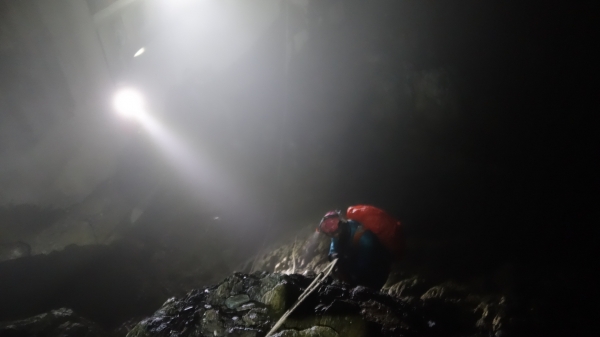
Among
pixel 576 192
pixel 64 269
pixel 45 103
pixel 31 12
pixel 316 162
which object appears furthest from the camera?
pixel 316 162

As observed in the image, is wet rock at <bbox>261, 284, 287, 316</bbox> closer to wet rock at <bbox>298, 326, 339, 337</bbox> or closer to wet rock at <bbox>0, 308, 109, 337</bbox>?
wet rock at <bbox>298, 326, 339, 337</bbox>

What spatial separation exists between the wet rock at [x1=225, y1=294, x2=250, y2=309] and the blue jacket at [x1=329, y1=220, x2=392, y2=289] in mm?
993

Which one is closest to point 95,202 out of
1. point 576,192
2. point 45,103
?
point 45,103

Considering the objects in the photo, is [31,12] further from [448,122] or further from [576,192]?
[576,192]

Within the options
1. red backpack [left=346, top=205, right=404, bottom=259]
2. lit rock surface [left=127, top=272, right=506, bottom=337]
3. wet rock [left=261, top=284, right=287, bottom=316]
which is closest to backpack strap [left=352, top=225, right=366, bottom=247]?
red backpack [left=346, top=205, right=404, bottom=259]

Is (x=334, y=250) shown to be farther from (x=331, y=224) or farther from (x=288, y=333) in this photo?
(x=288, y=333)

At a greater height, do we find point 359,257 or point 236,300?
point 236,300

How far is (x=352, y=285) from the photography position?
3.74m

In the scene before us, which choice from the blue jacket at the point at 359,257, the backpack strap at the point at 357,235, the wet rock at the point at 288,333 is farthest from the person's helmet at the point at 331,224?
the wet rock at the point at 288,333

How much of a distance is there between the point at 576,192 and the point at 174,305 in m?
4.87

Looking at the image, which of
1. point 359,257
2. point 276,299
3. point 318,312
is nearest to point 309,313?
point 318,312

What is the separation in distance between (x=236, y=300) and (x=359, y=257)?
135cm

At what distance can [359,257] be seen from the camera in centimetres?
386

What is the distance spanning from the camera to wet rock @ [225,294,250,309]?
3463 millimetres
